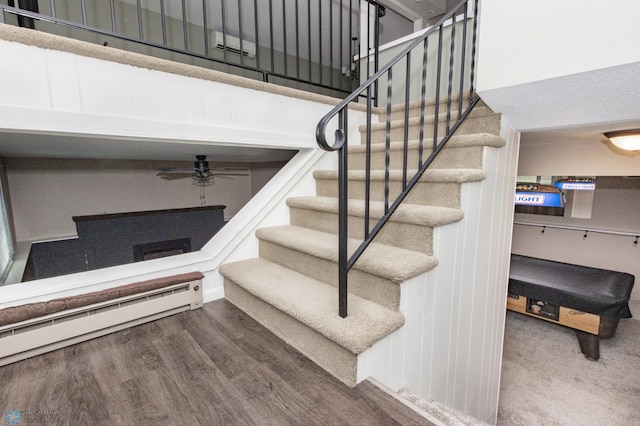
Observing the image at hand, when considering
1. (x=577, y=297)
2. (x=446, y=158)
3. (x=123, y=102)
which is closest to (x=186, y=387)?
(x=123, y=102)

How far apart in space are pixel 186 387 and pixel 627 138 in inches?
124

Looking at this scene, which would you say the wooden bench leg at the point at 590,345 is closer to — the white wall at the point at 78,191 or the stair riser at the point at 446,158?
the stair riser at the point at 446,158

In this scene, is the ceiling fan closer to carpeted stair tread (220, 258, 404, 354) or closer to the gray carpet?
carpeted stair tread (220, 258, 404, 354)

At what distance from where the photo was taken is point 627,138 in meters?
2.22

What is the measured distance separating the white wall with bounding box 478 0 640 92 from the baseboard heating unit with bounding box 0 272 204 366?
185 centimetres

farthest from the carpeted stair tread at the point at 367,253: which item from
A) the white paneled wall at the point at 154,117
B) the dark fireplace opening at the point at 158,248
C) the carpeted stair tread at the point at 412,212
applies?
the dark fireplace opening at the point at 158,248

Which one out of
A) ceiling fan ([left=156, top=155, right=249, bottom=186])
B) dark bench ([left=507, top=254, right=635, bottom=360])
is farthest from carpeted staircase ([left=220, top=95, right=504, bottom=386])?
dark bench ([left=507, top=254, right=635, bottom=360])

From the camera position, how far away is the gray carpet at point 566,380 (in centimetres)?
271

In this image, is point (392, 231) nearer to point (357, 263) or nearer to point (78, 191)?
point (357, 263)

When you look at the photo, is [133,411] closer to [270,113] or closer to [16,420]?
[16,420]

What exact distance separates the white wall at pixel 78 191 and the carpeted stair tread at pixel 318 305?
3322 mm

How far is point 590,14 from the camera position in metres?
1.18

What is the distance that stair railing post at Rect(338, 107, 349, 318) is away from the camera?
1.06 metres

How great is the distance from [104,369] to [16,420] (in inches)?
10.5
